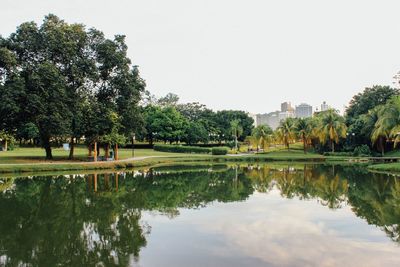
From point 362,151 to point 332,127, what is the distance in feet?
21.2

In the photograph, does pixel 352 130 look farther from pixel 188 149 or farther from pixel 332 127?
pixel 188 149

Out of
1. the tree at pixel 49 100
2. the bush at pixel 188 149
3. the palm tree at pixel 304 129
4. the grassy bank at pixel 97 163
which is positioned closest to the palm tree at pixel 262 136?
the palm tree at pixel 304 129

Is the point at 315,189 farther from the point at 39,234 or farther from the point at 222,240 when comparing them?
the point at 39,234

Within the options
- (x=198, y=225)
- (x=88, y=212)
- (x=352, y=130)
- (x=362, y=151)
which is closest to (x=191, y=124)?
(x=352, y=130)

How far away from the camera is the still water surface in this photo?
9977 millimetres

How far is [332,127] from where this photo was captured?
64.4 metres

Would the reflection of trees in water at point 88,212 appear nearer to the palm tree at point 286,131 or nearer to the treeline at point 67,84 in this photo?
the treeline at point 67,84

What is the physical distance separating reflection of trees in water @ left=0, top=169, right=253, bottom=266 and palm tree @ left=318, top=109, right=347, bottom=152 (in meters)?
40.1

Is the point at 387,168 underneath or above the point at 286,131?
underneath

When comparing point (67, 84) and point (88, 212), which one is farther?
point (67, 84)

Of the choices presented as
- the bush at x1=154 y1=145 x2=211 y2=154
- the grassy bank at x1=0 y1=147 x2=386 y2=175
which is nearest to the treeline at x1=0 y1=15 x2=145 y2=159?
the grassy bank at x1=0 y1=147 x2=386 y2=175

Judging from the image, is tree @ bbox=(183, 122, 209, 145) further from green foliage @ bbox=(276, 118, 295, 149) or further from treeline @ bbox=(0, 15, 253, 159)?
treeline @ bbox=(0, 15, 253, 159)

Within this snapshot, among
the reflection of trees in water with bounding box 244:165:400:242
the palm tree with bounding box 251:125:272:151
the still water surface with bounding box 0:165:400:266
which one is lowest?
the reflection of trees in water with bounding box 244:165:400:242

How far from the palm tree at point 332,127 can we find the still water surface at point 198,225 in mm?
40486
